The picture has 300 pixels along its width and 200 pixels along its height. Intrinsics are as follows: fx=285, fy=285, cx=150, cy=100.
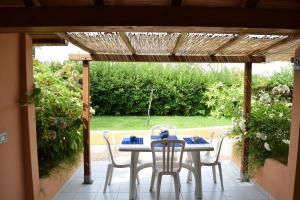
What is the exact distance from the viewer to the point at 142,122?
409 inches

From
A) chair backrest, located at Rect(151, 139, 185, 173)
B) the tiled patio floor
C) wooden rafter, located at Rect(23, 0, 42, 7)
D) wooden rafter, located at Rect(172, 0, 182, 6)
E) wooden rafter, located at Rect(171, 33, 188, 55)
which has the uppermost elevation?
wooden rafter, located at Rect(172, 0, 182, 6)

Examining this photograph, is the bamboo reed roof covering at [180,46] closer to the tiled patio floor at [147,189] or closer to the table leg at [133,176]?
the table leg at [133,176]

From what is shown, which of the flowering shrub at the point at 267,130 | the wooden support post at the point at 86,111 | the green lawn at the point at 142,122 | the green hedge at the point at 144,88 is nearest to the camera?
the flowering shrub at the point at 267,130

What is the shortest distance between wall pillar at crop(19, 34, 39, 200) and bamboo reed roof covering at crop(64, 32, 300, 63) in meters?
0.47

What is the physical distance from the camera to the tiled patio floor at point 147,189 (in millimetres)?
4293

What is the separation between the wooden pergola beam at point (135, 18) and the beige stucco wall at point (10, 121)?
87cm

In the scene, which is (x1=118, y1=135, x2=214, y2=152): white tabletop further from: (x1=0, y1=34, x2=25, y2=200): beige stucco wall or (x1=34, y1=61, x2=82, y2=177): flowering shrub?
(x1=0, y1=34, x2=25, y2=200): beige stucco wall

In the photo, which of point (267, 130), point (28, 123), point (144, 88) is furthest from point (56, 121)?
point (144, 88)

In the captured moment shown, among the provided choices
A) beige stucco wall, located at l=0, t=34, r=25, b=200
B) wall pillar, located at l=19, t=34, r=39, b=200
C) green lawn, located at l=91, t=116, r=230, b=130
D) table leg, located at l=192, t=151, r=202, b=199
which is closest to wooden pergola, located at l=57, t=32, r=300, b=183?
wall pillar, located at l=19, t=34, r=39, b=200

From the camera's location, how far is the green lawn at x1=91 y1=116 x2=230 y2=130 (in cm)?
986

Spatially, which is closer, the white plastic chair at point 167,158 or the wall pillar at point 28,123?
the wall pillar at point 28,123

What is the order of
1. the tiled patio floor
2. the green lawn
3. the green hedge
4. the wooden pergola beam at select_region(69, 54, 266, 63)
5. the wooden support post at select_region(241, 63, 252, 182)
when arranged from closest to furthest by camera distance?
the tiled patio floor → the wooden pergola beam at select_region(69, 54, 266, 63) → the wooden support post at select_region(241, 63, 252, 182) → the green lawn → the green hedge

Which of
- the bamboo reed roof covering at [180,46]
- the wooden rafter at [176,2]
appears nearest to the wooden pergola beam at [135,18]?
the wooden rafter at [176,2]

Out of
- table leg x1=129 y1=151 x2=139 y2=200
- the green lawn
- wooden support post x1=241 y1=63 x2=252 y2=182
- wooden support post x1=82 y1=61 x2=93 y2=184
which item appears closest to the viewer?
table leg x1=129 y1=151 x2=139 y2=200
